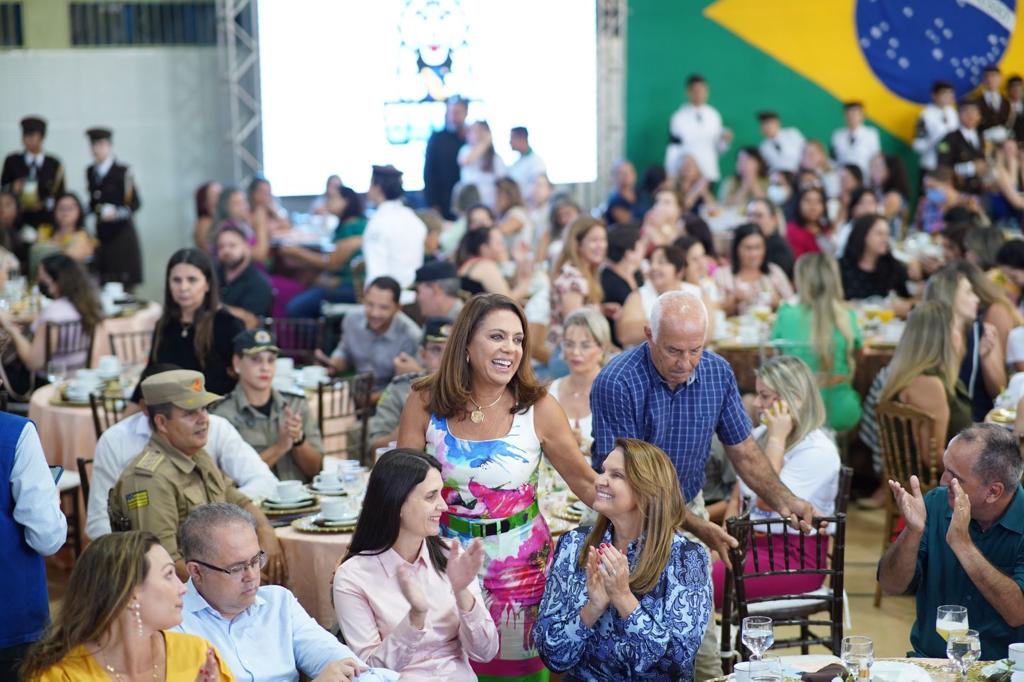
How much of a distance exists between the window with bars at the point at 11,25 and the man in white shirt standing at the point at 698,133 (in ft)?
21.4

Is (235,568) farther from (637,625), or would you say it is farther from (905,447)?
(905,447)

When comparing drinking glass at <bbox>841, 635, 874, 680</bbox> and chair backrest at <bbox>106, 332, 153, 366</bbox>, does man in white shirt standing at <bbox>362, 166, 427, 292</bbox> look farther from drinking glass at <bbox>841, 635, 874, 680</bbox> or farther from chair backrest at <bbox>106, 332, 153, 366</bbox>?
drinking glass at <bbox>841, 635, 874, 680</bbox>

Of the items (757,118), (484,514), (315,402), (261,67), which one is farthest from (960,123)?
(484,514)

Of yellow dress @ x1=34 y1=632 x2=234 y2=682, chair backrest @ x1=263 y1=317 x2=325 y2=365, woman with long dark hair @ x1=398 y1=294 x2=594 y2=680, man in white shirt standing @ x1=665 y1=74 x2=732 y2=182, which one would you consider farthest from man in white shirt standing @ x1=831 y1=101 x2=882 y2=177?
yellow dress @ x1=34 y1=632 x2=234 y2=682

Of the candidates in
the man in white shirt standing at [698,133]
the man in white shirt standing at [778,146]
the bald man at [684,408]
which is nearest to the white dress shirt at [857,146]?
the man in white shirt standing at [778,146]

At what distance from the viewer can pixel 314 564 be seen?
14.5 feet

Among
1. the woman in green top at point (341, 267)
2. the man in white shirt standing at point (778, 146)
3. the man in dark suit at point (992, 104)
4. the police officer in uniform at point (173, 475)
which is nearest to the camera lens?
the police officer in uniform at point (173, 475)

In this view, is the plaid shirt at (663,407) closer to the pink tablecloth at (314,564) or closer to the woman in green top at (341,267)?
the pink tablecloth at (314,564)

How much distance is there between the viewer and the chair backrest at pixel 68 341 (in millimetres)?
7454

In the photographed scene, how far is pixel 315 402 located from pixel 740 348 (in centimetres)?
253

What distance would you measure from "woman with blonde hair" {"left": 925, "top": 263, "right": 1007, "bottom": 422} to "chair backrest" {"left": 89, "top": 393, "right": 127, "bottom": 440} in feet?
12.5

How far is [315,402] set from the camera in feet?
21.4

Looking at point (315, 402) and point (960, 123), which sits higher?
point (960, 123)

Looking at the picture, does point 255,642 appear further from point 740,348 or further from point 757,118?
point 757,118
